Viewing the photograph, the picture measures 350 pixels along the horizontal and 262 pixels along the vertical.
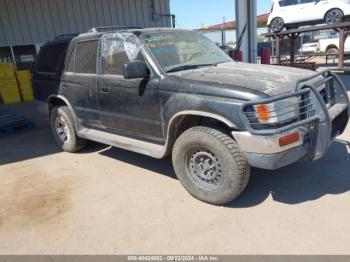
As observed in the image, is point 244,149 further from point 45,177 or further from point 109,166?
point 45,177

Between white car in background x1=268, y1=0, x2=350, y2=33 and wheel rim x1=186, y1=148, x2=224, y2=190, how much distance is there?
1468 centimetres

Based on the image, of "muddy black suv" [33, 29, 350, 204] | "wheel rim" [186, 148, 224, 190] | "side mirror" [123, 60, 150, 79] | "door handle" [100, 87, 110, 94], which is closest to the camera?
"muddy black suv" [33, 29, 350, 204]

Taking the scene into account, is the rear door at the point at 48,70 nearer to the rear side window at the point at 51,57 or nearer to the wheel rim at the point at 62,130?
the rear side window at the point at 51,57

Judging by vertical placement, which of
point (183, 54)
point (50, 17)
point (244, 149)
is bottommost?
point (244, 149)

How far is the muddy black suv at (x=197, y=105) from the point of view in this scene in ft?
10.5

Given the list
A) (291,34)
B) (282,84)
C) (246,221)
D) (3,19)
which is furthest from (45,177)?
(291,34)

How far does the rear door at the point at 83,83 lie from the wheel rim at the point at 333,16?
1405cm

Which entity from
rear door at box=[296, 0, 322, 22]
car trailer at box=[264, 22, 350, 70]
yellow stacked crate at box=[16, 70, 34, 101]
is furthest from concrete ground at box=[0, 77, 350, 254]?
rear door at box=[296, 0, 322, 22]

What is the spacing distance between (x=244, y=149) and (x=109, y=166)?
2.47 m

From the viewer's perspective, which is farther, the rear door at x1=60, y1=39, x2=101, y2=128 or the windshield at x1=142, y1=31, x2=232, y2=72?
the rear door at x1=60, y1=39, x2=101, y2=128

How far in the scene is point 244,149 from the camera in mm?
3258

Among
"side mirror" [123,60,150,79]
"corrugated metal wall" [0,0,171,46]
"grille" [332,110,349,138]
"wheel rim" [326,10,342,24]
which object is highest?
"corrugated metal wall" [0,0,171,46]

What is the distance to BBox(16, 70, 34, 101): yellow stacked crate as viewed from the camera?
11277mm

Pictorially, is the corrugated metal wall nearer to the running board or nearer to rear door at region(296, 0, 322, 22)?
the running board
